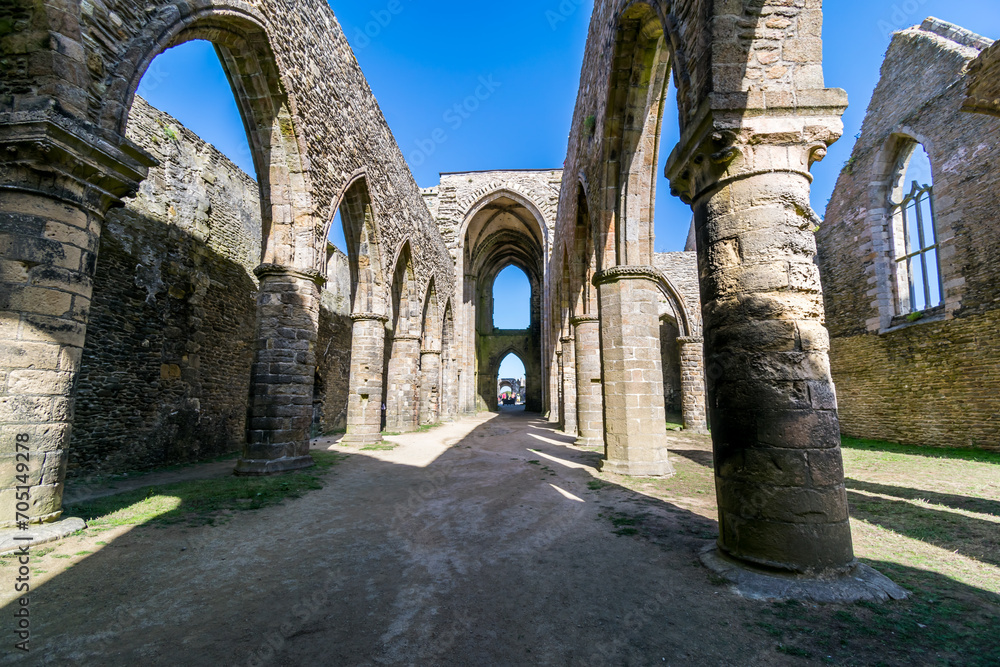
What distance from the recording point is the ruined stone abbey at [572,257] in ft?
9.46

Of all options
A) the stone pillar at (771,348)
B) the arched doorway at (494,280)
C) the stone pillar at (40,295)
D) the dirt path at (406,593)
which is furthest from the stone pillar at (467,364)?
the stone pillar at (771,348)

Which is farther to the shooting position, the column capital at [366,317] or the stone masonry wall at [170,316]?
the column capital at [366,317]

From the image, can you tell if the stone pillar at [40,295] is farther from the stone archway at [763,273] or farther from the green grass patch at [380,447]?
the green grass patch at [380,447]

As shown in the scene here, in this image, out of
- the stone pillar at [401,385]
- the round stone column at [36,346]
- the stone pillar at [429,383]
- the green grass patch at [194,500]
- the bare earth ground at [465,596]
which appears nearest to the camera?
the bare earth ground at [465,596]

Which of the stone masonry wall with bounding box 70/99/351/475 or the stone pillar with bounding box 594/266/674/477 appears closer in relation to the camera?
the stone pillar with bounding box 594/266/674/477

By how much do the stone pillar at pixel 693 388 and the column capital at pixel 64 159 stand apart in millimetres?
14785

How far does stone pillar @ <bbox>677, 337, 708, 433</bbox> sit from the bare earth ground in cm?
998

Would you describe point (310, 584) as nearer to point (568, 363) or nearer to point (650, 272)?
point (650, 272)

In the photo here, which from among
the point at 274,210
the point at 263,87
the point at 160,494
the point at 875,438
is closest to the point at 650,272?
the point at 274,210

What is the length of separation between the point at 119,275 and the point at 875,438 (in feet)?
56.5

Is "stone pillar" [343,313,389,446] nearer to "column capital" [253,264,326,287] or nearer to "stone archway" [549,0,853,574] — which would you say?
"column capital" [253,264,326,287]

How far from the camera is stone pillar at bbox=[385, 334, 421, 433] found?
12.9 metres

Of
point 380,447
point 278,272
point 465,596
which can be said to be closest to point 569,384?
point 380,447

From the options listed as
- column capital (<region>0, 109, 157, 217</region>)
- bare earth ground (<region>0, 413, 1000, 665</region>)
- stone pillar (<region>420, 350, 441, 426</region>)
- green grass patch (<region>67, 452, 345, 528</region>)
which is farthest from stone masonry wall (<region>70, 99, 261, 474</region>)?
stone pillar (<region>420, 350, 441, 426</region>)
